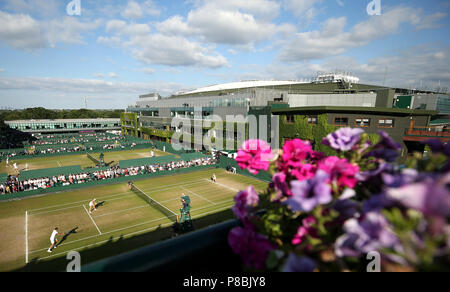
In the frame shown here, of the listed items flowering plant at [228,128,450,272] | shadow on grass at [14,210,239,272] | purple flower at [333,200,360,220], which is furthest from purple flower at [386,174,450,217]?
shadow on grass at [14,210,239,272]

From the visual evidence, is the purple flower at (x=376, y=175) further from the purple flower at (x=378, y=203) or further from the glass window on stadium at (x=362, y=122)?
the glass window on stadium at (x=362, y=122)

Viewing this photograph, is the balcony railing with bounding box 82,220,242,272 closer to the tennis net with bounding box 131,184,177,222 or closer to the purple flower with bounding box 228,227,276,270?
the purple flower with bounding box 228,227,276,270

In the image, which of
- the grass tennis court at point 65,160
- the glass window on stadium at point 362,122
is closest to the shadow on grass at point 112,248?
the glass window on stadium at point 362,122

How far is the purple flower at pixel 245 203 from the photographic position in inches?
82.3

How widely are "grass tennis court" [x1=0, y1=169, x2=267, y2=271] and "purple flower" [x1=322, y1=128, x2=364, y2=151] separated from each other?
594 inches

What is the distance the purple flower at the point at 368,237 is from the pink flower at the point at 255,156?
98 cm

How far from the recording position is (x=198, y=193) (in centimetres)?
2509

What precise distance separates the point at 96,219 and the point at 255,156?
20.8m

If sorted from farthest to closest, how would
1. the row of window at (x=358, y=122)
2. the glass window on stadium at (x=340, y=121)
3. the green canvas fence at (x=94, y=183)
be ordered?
the glass window on stadium at (x=340, y=121) < the row of window at (x=358, y=122) < the green canvas fence at (x=94, y=183)

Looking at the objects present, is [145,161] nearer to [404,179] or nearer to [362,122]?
[362,122]

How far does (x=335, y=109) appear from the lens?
88.8ft

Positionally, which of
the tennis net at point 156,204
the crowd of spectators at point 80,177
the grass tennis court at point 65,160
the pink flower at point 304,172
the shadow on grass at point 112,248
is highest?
the pink flower at point 304,172

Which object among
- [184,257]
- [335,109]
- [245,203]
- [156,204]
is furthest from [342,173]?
[335,109]
